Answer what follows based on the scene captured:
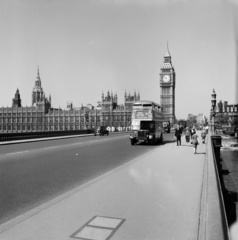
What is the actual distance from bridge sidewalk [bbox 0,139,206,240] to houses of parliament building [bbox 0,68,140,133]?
338ft

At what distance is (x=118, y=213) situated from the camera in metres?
5.21

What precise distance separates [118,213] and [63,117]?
11231 centimetres

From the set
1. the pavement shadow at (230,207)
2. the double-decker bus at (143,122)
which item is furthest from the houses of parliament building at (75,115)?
the pavement shadow at (230,207)

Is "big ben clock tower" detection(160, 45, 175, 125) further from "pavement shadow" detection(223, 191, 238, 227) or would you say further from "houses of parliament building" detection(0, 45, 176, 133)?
"pavement shadow" detection(223, 191, 238, 227)

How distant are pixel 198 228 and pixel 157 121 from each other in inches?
764

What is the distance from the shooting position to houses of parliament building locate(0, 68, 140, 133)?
11219 cm

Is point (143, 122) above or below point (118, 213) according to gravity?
above

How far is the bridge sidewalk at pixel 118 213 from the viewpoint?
4.28 m

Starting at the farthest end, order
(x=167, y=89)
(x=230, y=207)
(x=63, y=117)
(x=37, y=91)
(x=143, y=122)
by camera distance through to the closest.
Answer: (x=37, y=91) → (x=167, y=89) → (x=63, y=117) → (x=143, y=122) → (x=230, y=207)

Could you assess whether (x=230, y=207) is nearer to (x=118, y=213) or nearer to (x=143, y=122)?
(x=118, y=213)

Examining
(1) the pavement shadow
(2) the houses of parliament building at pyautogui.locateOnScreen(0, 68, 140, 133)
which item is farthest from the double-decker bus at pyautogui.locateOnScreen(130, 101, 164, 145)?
(2) the houses of parliament building at pyautogui.locateOnScreen(0, 68, 140, 133)

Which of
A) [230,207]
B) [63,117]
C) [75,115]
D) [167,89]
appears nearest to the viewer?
[230,207]

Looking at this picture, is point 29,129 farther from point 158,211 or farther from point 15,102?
point 158,211

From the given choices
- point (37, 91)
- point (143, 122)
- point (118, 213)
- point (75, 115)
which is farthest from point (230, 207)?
point (37, 91)
